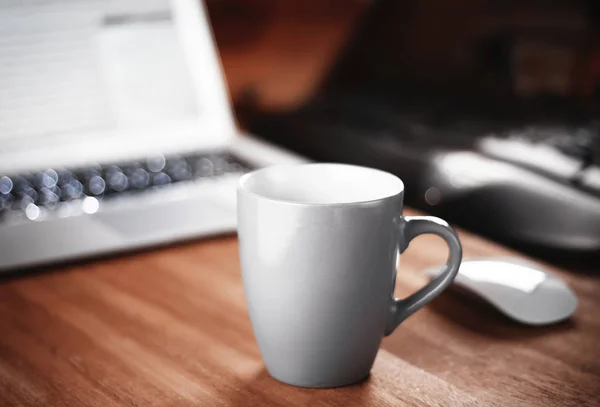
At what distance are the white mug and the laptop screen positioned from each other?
1.52 ft

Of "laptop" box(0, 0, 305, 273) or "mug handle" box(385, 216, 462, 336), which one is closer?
"mug handle" box(385, 216, 462, 336)

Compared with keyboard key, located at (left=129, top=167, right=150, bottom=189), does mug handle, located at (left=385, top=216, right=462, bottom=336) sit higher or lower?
higher

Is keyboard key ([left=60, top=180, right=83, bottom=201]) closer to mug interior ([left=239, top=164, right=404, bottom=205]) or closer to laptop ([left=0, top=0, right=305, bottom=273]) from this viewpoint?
laptop ([left=0, top=0, right=305, bottom=273])

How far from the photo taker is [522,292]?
0.57 m

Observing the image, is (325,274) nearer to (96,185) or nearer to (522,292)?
(522,292)

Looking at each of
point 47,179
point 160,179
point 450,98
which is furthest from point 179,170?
point 450,98

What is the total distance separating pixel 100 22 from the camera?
895 millimetres

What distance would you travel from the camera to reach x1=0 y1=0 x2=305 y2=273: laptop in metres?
0.71

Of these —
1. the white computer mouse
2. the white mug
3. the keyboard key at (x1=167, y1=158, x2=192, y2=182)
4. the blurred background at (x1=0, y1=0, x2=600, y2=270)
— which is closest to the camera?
the white mug

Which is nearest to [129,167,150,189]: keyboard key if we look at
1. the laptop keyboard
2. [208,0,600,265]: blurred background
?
the laptop keyboard

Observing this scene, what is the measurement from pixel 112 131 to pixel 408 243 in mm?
535

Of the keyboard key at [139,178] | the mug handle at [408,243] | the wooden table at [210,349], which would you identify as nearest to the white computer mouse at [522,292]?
the wooden table at [210,349]

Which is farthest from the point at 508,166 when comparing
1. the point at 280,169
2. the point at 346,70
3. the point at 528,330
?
the point at 346,70

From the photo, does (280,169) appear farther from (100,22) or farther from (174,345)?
(100,22)
